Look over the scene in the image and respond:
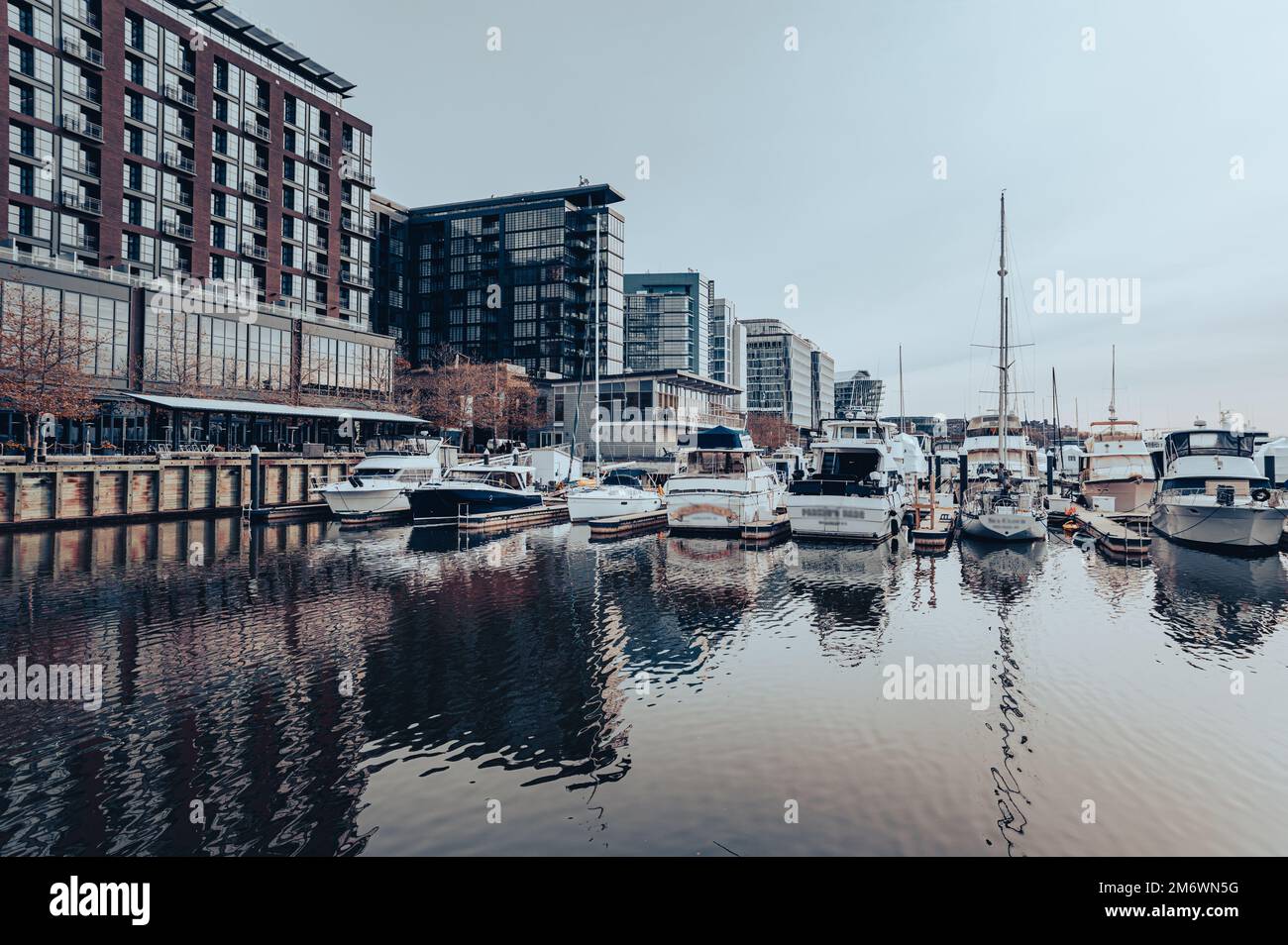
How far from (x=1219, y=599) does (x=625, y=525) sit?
84.2 feet

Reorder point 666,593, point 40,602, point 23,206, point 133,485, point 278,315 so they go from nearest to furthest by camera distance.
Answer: point 40,602 < point 666,593 < point 133,485 < point 23,206 < point 278,315

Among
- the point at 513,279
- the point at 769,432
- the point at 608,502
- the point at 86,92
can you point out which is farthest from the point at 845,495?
the point at 769,432

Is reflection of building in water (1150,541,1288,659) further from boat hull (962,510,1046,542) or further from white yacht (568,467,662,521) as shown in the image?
white yacht (568,467,662,521)

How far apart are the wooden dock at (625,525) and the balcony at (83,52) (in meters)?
66.2

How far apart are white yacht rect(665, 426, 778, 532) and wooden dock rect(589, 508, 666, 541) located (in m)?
2.94

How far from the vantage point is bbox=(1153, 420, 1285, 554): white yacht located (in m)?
31.0

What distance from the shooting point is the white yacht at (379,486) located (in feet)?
139

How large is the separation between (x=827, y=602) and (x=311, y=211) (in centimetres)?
8306

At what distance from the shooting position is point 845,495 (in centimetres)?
3381

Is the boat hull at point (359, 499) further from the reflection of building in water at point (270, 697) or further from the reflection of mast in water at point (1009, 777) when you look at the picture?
the reflection of mast in water at point (1009, 777)

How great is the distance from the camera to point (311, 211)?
8150cm

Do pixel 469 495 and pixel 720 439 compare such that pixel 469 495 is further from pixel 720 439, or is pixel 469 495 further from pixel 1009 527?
pixel 1009 527
